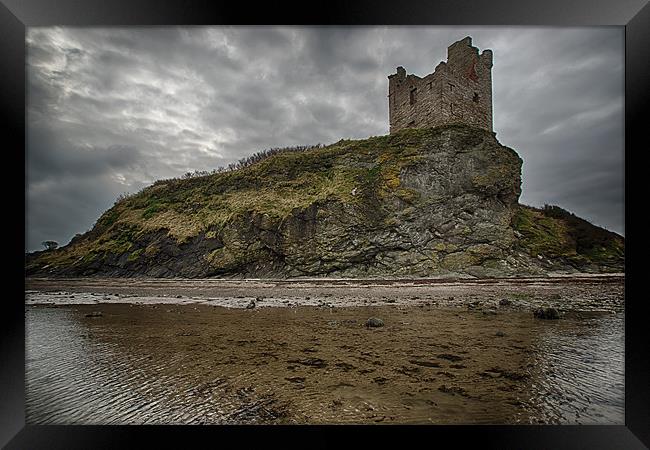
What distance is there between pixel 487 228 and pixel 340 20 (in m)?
18.8

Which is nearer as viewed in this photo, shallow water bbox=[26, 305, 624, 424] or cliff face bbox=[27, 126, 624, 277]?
shallow water bbox=[26, 305, 624, 424]

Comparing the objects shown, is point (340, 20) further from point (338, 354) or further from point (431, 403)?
point (338, 354)

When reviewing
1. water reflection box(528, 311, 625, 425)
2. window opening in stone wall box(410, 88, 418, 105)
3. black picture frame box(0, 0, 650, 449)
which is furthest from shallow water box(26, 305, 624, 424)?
window opening in stone wall box(410, 88, 418, 105)

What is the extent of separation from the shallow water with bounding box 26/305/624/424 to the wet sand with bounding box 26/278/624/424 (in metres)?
0.01

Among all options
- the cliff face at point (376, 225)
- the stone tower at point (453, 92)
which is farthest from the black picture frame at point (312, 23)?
the stone tower at point (453, 92)

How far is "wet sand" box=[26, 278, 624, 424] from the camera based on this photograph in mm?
1927

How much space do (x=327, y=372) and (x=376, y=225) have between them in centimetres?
1660

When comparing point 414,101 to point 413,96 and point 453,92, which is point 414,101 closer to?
point 413,96

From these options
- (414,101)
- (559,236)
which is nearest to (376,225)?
(414,101)

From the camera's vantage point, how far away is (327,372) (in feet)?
8.36

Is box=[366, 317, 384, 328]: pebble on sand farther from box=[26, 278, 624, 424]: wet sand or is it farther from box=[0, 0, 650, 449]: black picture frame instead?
box=[0, 0, 650, 449]: black picture frame

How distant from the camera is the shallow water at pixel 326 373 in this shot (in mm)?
1923

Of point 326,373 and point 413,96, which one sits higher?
point 413,96
